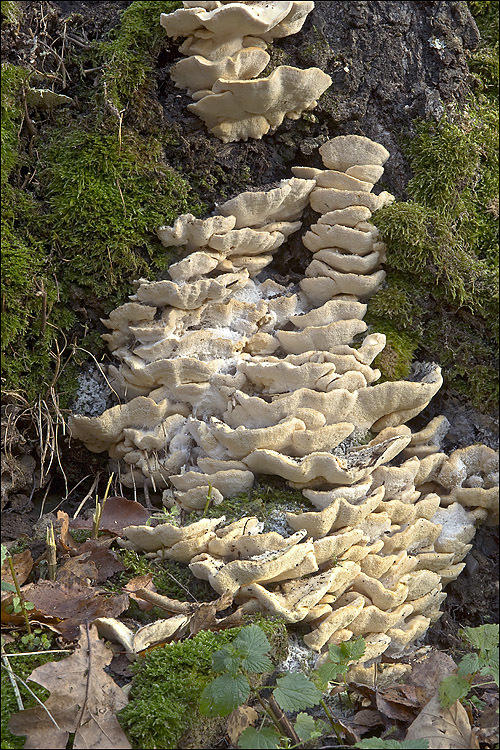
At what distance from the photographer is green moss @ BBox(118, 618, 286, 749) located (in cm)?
264

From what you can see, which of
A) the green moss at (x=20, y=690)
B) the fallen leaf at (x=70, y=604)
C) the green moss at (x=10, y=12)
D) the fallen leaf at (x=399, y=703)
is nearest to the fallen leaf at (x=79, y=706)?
the green moss at (x=20, y=690)

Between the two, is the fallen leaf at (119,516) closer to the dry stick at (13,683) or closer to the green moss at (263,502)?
the green moss at (263,502)

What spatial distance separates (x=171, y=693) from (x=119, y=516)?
1.29 meters

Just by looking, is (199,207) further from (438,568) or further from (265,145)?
(438,568)

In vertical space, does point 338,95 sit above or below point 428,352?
above

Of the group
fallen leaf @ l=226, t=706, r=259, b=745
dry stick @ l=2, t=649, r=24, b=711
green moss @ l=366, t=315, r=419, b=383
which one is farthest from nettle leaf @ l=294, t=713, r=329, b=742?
green moss @ l=366, t=315, r=419, b=383

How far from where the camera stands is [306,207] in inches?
184

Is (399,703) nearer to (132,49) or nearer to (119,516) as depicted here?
(119,516)

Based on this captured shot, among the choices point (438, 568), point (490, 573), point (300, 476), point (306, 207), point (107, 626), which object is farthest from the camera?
point (306, 207)

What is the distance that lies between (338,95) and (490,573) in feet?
11.2

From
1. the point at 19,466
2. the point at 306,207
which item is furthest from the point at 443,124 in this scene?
the point at 19,466

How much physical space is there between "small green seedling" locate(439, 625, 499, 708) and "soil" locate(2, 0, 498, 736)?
4.82ft

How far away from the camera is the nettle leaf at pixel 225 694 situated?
256cm

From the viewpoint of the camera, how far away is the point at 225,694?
2.57 m
